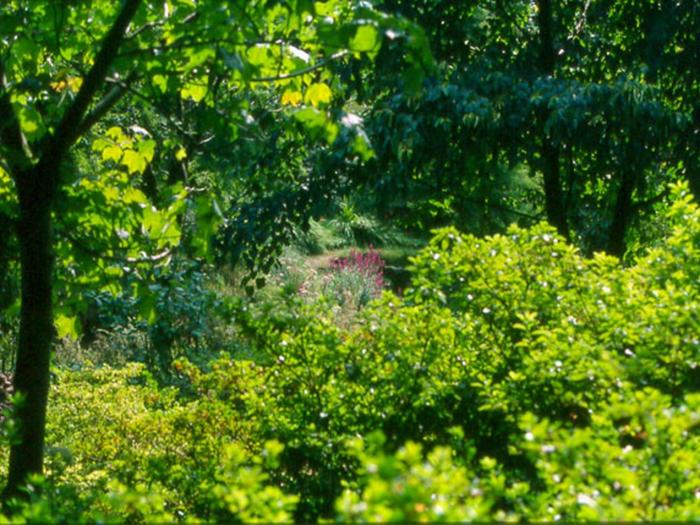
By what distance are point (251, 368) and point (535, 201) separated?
4973 millimetres

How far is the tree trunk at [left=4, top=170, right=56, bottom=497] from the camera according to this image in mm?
4082

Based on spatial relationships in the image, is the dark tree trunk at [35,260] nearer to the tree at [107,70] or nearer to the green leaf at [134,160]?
the tree at [107,70]

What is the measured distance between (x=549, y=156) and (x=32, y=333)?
4.26m

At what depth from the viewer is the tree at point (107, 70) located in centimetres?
366

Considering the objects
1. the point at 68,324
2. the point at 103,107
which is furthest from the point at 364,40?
the point at 68,324

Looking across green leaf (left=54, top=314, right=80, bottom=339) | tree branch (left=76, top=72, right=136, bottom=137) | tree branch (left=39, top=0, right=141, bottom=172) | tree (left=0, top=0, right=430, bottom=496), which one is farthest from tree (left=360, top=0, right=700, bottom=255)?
tree branch (left=39, top=0, right=141, bottom=172)

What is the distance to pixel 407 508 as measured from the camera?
6.39 feet

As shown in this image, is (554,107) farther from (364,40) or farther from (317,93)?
(364,40)

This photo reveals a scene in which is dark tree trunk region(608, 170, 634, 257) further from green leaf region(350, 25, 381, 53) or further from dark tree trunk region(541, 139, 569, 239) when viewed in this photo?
green leaf region(350, 25, 381, 53)

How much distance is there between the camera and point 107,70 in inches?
155

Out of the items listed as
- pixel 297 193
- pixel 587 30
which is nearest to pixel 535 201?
pixel 587 30

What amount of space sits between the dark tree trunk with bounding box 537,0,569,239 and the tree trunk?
13.2 feet

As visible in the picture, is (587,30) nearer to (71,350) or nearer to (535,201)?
(535,201)

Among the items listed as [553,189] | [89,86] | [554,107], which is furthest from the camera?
[553,189]
